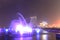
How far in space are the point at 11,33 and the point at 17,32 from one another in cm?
100

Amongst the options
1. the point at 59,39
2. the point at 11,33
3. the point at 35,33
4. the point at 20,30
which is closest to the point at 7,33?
the point at 11,33

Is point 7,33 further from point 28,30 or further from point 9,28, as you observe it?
point 28,30

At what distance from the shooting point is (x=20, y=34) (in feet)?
35.7

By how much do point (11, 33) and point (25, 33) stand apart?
1.97 metres

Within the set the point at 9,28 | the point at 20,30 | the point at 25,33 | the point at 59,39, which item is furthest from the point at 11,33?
the point at 59,39

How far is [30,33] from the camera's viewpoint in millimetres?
11609

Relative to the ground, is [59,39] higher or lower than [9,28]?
lower

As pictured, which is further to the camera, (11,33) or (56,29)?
(56,29)

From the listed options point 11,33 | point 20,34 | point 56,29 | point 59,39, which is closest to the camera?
point 59,39

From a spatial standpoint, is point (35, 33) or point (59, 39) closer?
point (59, 39)

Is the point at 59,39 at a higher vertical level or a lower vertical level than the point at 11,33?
lower

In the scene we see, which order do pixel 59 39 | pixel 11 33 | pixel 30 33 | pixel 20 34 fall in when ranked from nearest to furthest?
1. pixel 59 39
2. pixel 11 33
3. pixel 20 34
4. pixel 30 33

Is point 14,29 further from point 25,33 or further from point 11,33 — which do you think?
point 25,33

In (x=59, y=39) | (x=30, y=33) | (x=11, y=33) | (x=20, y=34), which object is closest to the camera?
(x=59, y=39)
